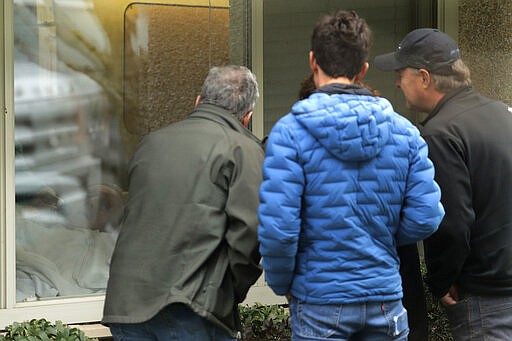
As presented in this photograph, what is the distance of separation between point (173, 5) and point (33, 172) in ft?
4.70

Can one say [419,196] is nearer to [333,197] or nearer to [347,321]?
[333,197]

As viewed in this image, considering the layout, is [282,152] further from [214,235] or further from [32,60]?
[32,60]

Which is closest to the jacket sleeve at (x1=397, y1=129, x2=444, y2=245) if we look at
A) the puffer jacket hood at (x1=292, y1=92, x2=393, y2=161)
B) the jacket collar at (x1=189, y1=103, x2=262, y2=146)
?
the puffer jacket hood at (x1=292, y1=92, x2=393, y2=161)

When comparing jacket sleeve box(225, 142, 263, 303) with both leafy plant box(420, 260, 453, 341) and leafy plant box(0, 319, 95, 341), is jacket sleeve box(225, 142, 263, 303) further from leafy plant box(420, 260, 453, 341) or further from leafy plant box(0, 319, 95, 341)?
leafy plant box(420, 260, 453, 341)

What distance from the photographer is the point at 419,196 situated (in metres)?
3.22

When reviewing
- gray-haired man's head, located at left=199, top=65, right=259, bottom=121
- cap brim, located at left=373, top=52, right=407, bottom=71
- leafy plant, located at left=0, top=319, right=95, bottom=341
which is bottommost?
leafy plant, located at left=0, top=319, right=95, bottom=341

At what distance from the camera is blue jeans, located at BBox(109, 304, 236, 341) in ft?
11.6

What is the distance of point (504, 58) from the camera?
600 cm

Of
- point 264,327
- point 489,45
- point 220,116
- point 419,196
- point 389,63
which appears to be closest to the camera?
point 419,196

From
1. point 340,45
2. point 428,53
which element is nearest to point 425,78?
point 428,53

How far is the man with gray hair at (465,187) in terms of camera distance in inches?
142

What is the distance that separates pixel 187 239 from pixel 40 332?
1967 mm

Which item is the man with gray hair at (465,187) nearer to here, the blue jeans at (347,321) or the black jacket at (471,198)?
the black jacket at (471,198)

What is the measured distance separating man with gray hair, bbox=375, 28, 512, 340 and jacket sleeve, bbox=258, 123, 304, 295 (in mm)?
826
